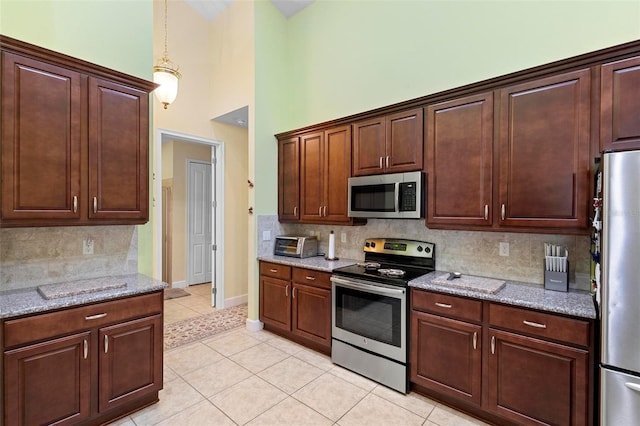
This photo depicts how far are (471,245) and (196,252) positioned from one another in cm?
507

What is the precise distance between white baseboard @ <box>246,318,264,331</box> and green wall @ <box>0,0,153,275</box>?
1.46 m

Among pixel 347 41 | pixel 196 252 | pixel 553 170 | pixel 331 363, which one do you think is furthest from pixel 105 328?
pixel 196 252

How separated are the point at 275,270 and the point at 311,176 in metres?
1.18

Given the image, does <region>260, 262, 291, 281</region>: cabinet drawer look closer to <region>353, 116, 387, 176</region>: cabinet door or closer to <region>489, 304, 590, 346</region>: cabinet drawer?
<region>353, 116, 387, 176</region>: cabinet door

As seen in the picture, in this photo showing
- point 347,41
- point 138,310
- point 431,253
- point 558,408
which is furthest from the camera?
point 347,41

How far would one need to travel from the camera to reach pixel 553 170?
2027mm

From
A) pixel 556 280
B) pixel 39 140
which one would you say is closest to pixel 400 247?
pixel 556 280

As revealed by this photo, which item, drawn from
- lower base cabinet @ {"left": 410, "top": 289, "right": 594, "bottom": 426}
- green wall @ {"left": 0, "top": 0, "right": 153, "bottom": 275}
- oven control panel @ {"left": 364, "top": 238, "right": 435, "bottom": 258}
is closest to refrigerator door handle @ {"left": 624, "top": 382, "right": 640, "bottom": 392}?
lower base cabinet @ {"left": 410, "top": 289, "right": 594, "bottom": 426}

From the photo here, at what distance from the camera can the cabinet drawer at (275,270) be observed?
11.1ft

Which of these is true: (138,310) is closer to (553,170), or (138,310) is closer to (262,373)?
(262,373)

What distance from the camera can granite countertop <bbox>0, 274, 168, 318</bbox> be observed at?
5.78 ft

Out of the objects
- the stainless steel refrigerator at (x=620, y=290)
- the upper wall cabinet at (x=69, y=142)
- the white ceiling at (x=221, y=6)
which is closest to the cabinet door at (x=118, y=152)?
the upper wall cabinet at (x=69, y=142)

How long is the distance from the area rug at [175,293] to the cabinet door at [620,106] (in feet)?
18.7

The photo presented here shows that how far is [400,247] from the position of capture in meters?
3.01
